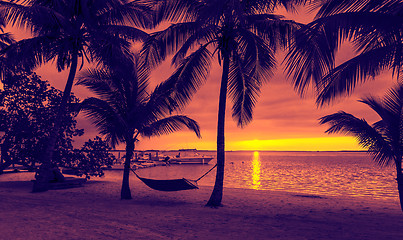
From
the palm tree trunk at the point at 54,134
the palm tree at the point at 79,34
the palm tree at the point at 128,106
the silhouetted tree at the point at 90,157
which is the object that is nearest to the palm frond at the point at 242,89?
the palm tree at the point at 128,106

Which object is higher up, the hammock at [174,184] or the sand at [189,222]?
the hammock at [174,184]

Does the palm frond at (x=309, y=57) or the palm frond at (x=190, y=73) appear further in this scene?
the palm frond at (x=190, y=73)

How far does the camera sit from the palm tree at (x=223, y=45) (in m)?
8.20

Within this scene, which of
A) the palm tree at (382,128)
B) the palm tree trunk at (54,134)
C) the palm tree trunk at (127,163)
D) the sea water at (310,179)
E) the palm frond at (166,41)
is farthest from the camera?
the sea water at (310,179)

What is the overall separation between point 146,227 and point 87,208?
9.72ft

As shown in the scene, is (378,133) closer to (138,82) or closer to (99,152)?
(138,82)

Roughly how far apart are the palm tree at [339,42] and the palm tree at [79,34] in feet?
24.6

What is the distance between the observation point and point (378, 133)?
8.00m

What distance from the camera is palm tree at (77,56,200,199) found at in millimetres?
9734

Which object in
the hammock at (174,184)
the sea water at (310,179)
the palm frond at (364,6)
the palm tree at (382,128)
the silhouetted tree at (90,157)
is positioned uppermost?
the palm frond at (364,6)

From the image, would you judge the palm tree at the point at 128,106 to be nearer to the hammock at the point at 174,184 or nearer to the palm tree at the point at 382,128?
the hammock at the point at 174,184

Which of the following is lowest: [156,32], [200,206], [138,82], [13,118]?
[200,206]

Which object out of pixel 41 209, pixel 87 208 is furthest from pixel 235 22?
pixel 41 209

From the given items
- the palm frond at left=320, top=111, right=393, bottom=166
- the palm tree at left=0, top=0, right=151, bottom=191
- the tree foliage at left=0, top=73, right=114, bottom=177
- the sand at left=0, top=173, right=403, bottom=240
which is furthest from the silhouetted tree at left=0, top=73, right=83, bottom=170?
the palm frond at left=320, top=111, right=393, bottom=166
